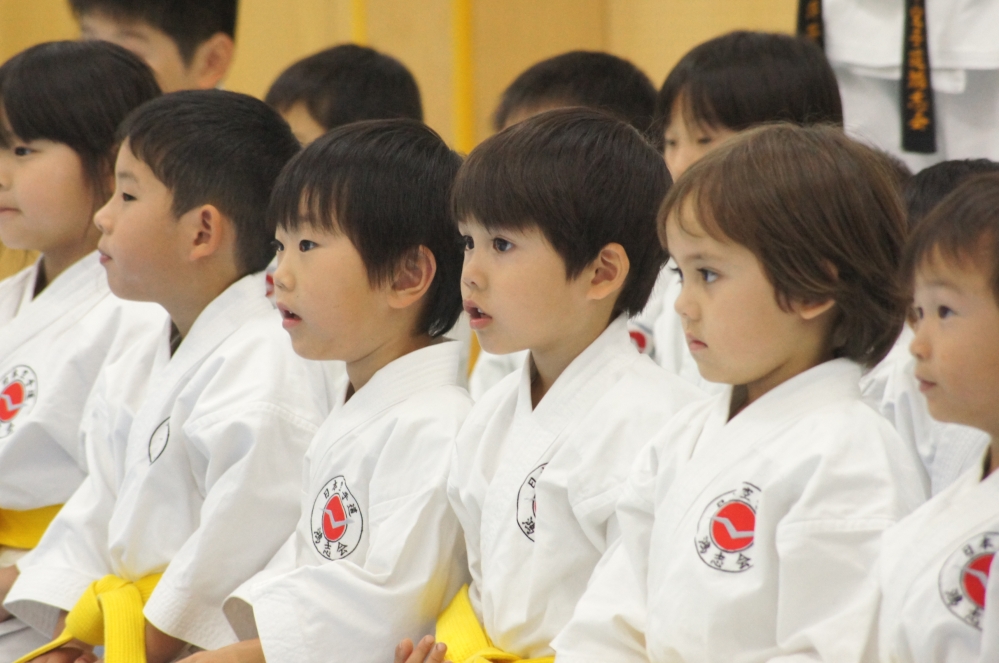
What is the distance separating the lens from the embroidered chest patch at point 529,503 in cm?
168

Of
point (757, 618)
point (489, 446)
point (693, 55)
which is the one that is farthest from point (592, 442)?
point (693, 55)

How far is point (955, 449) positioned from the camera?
1.87 meters

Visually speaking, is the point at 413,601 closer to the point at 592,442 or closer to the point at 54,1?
the point at 592,442

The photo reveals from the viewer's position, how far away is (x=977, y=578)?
1235mm

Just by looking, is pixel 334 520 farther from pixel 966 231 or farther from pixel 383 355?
pixel 966 231

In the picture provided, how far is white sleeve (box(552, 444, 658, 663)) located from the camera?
1528 millimetres

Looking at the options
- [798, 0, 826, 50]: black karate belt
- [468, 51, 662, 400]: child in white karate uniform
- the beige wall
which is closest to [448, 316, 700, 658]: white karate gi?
[468, 51, 662, 400]: child in white karate uniform

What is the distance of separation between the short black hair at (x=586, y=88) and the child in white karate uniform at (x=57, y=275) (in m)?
0.89

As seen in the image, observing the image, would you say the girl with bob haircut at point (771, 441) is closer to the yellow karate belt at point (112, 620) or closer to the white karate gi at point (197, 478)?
the white karate gi at point (197, 478)

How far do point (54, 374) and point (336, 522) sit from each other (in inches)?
36.2

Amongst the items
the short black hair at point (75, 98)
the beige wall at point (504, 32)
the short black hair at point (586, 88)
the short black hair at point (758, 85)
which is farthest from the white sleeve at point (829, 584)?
the beige wall at point (504, 32)

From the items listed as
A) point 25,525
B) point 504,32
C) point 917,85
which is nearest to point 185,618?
point 25,525

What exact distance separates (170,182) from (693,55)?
3.71 ft

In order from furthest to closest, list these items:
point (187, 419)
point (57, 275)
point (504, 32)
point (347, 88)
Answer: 1. point (504, 32)
2. point (347, 88)
3. point (57, 275)
4. point (187, 419)
